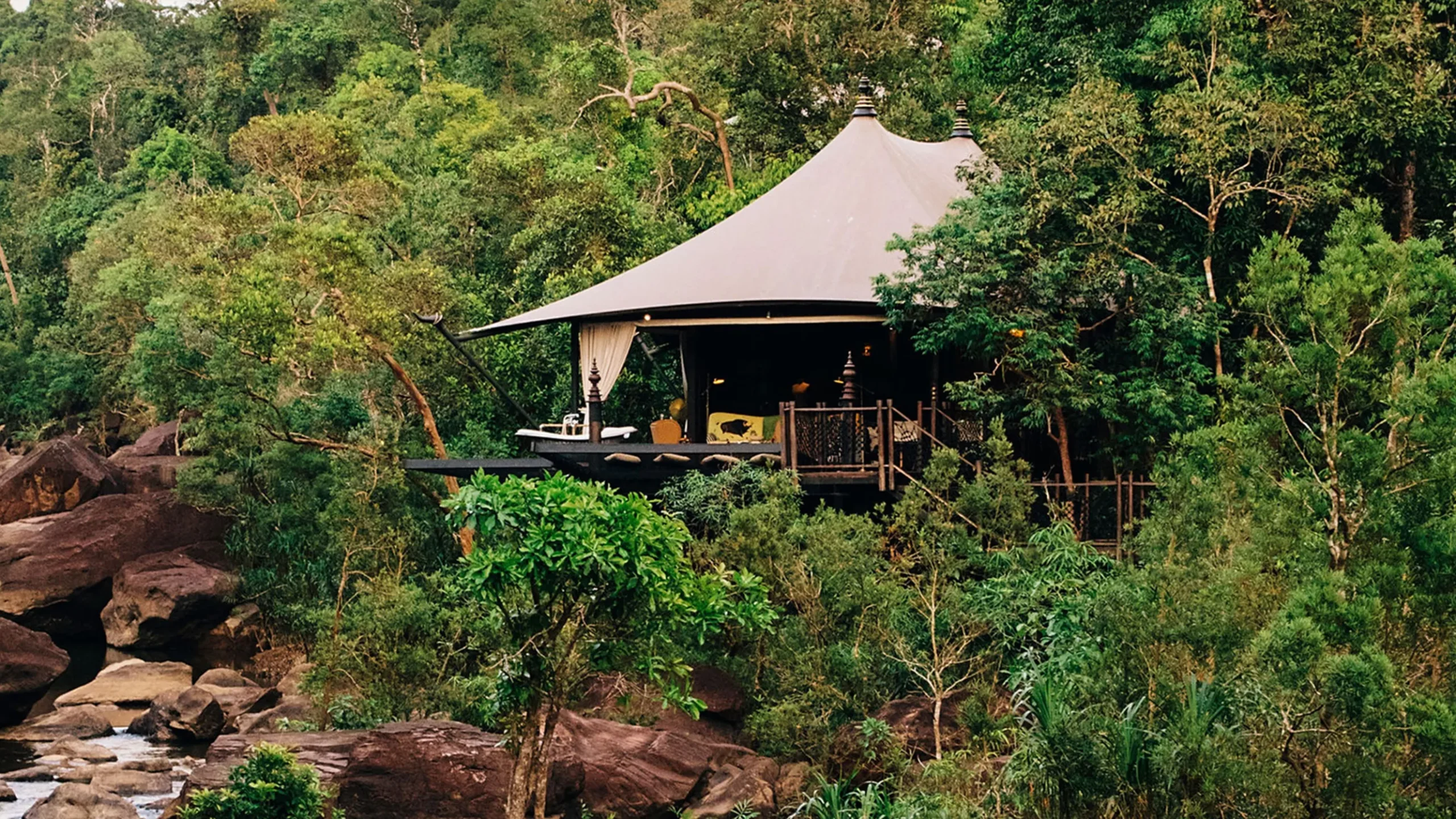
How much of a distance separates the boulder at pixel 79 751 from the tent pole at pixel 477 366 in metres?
5.62

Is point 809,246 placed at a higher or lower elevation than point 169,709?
higher

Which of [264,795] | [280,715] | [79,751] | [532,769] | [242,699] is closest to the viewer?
[532,769]

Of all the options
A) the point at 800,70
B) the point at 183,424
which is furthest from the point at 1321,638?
the point at 183,424

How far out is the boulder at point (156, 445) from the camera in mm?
32969

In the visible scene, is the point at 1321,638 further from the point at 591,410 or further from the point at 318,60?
the point at 318,60

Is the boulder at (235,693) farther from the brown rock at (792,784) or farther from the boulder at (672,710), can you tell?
the brown rock at (792,784)

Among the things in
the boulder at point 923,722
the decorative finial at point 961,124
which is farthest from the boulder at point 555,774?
the decorative finial at point 961,124

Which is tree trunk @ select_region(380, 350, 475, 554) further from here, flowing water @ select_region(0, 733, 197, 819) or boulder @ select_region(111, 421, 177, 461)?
boulder @ select_region(111, 421, 177, 461)

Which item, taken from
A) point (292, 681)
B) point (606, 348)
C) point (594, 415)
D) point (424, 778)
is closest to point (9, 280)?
point (292, 681)

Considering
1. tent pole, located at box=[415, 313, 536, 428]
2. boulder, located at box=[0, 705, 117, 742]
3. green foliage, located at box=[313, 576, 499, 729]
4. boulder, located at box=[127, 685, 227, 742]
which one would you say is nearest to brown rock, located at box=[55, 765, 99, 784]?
boulder, located at box=[127, 685, 227, 742]

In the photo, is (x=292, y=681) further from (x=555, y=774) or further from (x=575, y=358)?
(x=555, y=774)

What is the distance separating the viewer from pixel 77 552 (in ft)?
83.6

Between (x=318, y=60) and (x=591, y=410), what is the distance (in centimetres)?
3233

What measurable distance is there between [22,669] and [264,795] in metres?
9.85
